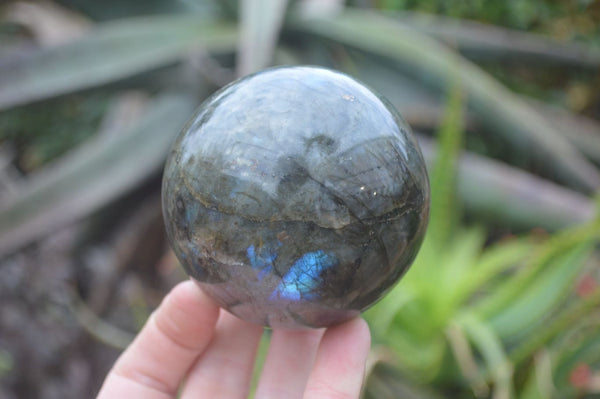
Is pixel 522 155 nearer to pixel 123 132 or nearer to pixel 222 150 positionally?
pixel 123 132

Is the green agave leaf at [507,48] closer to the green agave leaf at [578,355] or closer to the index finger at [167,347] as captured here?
the green agave leaf at [578,355]

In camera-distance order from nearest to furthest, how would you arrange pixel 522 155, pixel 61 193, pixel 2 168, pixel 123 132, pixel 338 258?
pixel 338 258, pixel 61 193, pixel 123 132, pixel 522 155, pixel 2 168

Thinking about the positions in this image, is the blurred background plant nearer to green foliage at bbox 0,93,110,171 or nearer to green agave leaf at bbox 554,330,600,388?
green agave leaf at bbox 554,330,600,388

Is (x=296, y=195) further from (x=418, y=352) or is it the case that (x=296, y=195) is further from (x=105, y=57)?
(x=105, y=57)

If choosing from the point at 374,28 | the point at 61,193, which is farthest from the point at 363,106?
the point at 374,28

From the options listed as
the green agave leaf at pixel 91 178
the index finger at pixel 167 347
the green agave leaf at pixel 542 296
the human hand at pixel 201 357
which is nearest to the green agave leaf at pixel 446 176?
the green agave leaf at pixel 542 296

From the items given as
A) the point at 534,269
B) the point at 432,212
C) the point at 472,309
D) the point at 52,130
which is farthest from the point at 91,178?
the point at 52,130

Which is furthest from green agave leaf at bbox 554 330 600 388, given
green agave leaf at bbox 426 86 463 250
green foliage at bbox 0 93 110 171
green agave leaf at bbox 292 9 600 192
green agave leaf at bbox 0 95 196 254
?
green foliage at bbox 0 93 110 171
